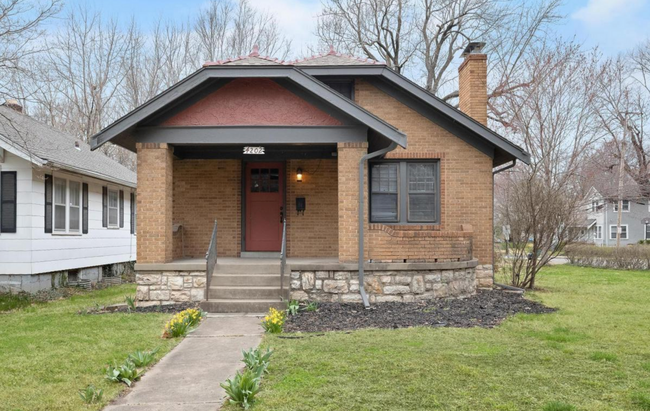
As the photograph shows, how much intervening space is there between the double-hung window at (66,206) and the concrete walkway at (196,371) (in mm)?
7726

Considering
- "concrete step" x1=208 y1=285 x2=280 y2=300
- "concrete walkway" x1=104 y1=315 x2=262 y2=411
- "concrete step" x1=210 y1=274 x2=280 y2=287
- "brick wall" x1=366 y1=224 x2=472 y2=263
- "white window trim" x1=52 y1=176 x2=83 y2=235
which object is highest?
"white window trim" x1=52 y1=176 x2=83 y2=235

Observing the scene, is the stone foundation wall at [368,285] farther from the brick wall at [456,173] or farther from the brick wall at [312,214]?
the brick wall at [312,214]

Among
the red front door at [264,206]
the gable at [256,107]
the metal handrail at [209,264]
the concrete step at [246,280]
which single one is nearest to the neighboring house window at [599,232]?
the red front door at [264,206]

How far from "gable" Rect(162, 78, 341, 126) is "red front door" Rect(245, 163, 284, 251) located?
2616mm

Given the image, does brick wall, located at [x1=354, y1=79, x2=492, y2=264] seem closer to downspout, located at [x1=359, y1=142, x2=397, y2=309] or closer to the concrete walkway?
downspout, located at [x1=359, y1=142, x2=397, y2=309]

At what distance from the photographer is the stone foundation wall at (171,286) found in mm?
10734

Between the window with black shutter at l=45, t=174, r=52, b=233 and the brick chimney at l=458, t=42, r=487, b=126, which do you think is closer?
the brick chimney at l=458, t=42, r=487, b=126

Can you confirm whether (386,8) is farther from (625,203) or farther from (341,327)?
A: (625,203)

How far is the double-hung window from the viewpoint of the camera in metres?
14.5

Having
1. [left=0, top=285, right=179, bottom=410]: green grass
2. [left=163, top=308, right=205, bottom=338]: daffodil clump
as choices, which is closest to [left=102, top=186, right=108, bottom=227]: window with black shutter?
[left=0, top=285, right=179, bottom=410]: green grass

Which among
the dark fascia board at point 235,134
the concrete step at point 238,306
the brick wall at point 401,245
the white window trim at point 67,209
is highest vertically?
the dark fascia board at point 235,134

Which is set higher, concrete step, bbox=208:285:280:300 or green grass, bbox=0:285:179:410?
concrete step, bbox=208:285:280:300

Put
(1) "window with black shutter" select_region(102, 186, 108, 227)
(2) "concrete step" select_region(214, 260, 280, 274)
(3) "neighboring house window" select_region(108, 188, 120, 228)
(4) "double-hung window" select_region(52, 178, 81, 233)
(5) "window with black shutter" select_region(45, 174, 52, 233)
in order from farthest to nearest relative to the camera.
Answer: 1. (3) "neighboring house window" select_region(108, 188, 120, 228)
2. (1) "window with black shutter" select_region(102, 186, 108, 227)
3. (4) "double-hung window" select_region(52, 178, 81, 233)
4. (5) "window with black shutter" select_region(45, 174, 52, 233)
5. (2) "concrete step" select_region(214, 260, 280, 274)

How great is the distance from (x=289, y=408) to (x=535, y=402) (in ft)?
7.01
